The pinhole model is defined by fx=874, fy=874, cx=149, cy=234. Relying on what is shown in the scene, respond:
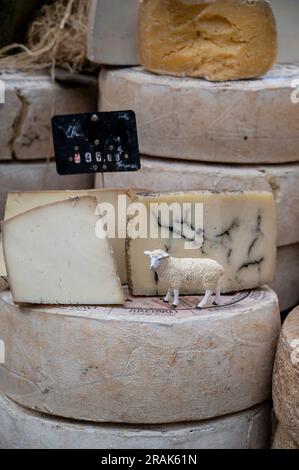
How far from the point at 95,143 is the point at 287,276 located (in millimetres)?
922

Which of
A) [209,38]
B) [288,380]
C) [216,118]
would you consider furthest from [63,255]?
[209,38]

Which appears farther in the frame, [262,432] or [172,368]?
[262,432]

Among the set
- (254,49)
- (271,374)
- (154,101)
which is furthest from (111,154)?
(271,374)

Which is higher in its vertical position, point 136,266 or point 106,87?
point 106,87

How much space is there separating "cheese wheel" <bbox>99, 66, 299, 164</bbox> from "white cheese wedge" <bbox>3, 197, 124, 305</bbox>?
63 cm

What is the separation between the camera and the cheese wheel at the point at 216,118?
2.76 metres

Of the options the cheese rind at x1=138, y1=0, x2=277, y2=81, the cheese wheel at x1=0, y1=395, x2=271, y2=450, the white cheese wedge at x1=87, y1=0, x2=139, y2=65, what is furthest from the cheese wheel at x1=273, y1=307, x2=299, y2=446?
the white cheese wedge at x1=87, y1=0, x2=139, y2=65

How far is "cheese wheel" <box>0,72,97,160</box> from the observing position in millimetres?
3143

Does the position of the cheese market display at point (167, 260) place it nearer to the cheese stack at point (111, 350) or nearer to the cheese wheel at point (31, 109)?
the cheese stack at point (111, 350)

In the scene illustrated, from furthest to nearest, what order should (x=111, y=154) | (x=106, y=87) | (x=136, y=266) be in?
1. (x=106, y=87)
2. (x=111, y=154)
3. (x=136, y=266)

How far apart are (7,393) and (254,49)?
4.30ft

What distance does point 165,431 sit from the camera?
228 cm

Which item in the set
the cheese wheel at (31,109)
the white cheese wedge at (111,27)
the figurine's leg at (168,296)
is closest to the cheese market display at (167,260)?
the figurine's leg at (168,296)

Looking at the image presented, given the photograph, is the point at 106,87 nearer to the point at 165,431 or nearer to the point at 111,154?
the point at 111,154
